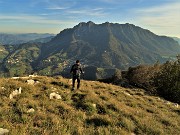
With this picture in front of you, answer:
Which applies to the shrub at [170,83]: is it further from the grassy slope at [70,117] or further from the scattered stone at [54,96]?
the scattered stone at [54,96]

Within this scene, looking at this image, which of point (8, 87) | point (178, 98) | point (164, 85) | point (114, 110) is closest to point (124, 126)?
point (114, 110)

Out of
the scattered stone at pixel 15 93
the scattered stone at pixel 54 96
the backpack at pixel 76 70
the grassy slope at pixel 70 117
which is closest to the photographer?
the grassy slope at pixel 70 117

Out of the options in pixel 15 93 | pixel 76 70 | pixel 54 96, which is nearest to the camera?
pixel 15 93

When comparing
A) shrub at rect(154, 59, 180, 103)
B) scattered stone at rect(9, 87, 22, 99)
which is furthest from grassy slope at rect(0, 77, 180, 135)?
shrub at rect(154, 59, 180, 103)

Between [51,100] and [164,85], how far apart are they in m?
27.5

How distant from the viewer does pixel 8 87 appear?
675 inches

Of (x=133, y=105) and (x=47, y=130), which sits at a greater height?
(x=47, y=130)

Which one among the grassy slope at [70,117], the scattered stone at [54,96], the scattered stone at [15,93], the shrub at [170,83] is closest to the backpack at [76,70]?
the grassy slope at [70,117]

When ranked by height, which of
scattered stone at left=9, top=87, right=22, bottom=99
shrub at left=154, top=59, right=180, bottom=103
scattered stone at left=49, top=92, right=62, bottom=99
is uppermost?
scattered stone at left=9, top=87, right=22, bottom=99

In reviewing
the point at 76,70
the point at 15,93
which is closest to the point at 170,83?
the point at 76,70

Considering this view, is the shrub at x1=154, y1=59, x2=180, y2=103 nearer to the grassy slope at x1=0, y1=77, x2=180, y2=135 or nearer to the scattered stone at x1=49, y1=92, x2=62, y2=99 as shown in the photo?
the grassy slope at x1=0, y1=77, x2=180, y2=135

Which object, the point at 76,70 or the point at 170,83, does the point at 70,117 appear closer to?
the point at 76,70

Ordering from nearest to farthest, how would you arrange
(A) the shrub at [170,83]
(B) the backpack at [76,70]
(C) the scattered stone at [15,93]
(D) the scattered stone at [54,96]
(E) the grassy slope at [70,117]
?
1. (E) the grassy slope at [70,117]
2. (C) the scattered stone at [15,93]
3. (D) the scattered stone at [54,96]
4. (B) the backpack at [76,70]
5. (A) the shrub at [170,83]

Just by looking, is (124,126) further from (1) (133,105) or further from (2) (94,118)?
(1) (133,105)
